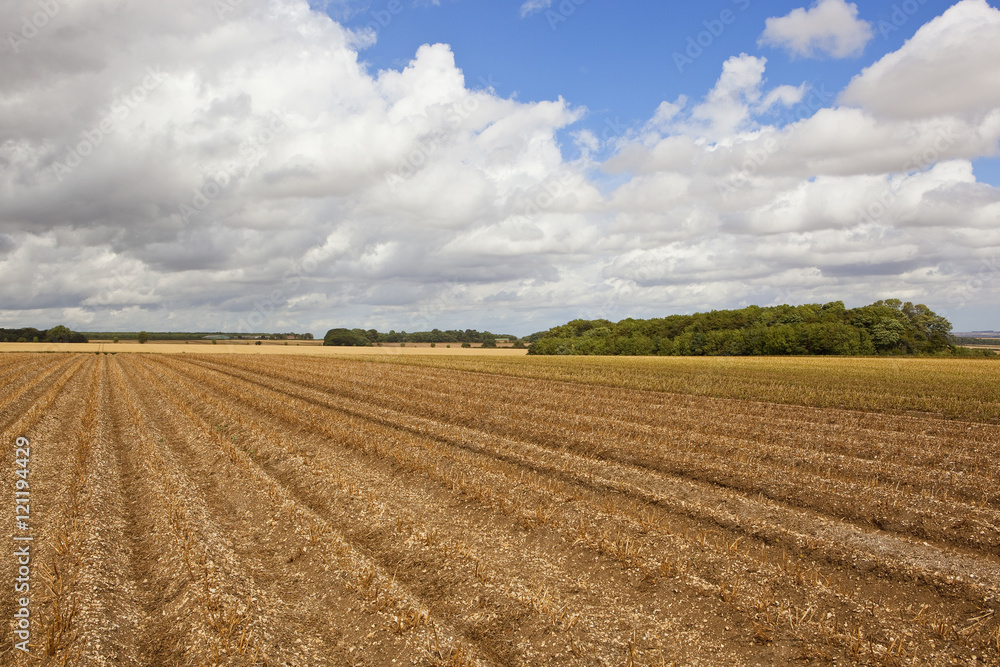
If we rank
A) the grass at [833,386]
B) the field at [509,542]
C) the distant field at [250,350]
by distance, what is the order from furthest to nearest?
the distant field at [250,350]
the grass at [833,386]
the field at [509,542]

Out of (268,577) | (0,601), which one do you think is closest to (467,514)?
(268,577)

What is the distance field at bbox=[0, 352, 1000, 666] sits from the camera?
5570 millimetres

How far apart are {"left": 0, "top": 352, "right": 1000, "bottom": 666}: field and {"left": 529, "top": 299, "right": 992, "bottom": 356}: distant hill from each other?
70.7 m

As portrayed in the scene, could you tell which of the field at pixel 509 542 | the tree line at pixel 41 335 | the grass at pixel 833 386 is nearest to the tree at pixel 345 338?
the tree line at pixel 41 335

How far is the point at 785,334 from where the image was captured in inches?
3270

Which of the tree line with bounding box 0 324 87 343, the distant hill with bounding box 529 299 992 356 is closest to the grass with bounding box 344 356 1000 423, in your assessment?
the distant hill with bounding box 529 299 992 356

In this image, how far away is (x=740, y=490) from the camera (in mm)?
10727

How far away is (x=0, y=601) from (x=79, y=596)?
0.88m

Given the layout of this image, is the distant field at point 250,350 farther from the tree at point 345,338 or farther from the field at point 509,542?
the field at point 509,542

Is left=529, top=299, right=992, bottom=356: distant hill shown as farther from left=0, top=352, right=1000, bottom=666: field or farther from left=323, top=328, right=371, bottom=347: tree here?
left=0, top=352, right=1000, bottom=666: field

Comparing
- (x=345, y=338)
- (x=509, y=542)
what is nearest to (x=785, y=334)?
(x=509, y=542)

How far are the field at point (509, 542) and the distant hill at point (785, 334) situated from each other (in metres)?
70.7

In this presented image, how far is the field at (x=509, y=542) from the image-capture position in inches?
219

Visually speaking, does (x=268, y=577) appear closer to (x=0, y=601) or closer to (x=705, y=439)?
(x=0, y=601)
